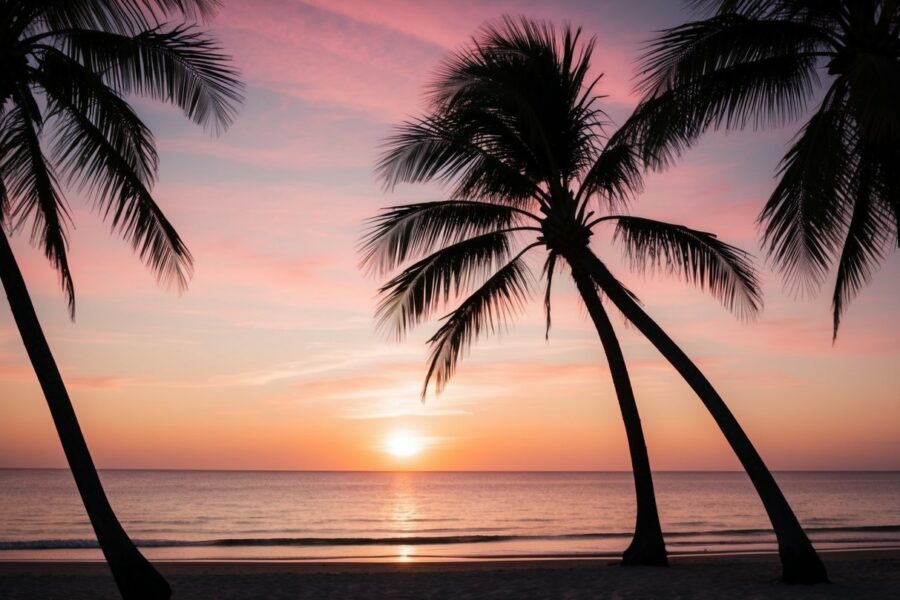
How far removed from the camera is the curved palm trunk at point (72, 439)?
344 inches

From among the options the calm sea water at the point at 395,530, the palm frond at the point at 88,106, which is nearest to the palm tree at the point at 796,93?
the palm frond at the point at 88,106

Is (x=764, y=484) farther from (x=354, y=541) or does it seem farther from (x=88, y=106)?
(x=354, y=541)

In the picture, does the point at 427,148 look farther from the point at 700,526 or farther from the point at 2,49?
the point at 700,526

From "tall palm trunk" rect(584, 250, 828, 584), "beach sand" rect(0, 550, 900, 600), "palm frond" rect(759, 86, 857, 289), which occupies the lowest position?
"beach sand" rect(0, 550, 900, 600)

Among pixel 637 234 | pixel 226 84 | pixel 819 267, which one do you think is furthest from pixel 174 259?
pixel 819 267

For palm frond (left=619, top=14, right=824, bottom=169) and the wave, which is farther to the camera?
the wave

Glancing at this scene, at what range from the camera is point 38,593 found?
37.2 feet

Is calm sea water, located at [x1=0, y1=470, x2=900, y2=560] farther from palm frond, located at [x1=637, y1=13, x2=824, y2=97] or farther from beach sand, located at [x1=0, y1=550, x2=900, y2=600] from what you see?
palm frond, located at [x1=637, y1=13, x2=824, y2=97]

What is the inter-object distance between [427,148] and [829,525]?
3322 cm

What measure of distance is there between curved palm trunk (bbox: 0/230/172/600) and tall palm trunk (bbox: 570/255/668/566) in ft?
24.4

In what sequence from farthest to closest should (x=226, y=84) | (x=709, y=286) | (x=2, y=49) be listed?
(x=709, y=286)
(x=226, y=84)
(x=2, y=49)

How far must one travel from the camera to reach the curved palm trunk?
28.7 ft

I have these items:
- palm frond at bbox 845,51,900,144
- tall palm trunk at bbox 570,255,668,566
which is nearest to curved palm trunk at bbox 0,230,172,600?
tall palm trunk at bbox 570,255,668,566

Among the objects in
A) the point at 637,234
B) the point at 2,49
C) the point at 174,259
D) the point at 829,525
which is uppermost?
the point at 2,49
